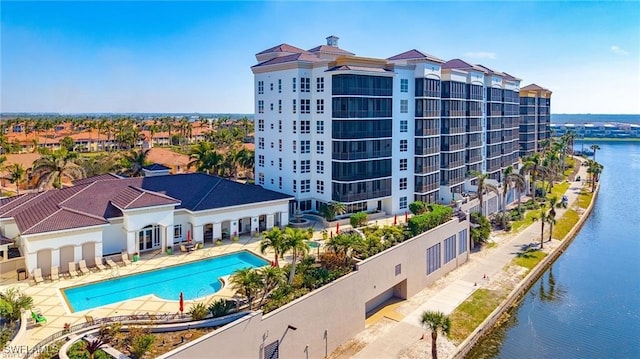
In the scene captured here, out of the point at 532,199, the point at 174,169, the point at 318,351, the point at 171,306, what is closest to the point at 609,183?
the point at 532,199

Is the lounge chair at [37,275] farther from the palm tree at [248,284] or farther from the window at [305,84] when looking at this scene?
the window at [305,84]

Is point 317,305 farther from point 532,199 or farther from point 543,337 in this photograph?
point 532,199

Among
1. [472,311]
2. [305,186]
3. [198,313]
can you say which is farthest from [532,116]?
[198,313]

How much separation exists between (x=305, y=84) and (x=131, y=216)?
66.5 feet

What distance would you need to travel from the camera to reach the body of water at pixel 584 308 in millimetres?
28375

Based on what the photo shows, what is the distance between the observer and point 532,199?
65.1 m

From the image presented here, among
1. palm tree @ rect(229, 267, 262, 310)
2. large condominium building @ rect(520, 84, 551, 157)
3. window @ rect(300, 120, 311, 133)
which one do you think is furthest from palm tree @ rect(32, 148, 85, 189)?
large condominium building @ rect(520, 84, 551, 157)

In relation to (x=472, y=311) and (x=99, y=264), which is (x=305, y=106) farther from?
(x=472, y=311)

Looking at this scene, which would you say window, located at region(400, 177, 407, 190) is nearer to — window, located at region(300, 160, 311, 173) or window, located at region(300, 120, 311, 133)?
window, located at region(300, 160, 311, 173)

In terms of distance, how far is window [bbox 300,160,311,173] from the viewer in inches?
1756

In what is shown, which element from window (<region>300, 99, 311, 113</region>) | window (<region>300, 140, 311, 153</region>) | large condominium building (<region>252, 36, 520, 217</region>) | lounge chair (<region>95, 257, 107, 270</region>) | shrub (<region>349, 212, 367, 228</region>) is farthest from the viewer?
window (<region>300, 140, 311, 153</region>)

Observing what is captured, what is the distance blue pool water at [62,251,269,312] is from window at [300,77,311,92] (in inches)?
727

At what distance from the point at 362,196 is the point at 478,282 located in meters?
12.9

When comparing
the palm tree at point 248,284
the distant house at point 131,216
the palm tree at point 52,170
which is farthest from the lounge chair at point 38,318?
the palm tree at point 52,170
